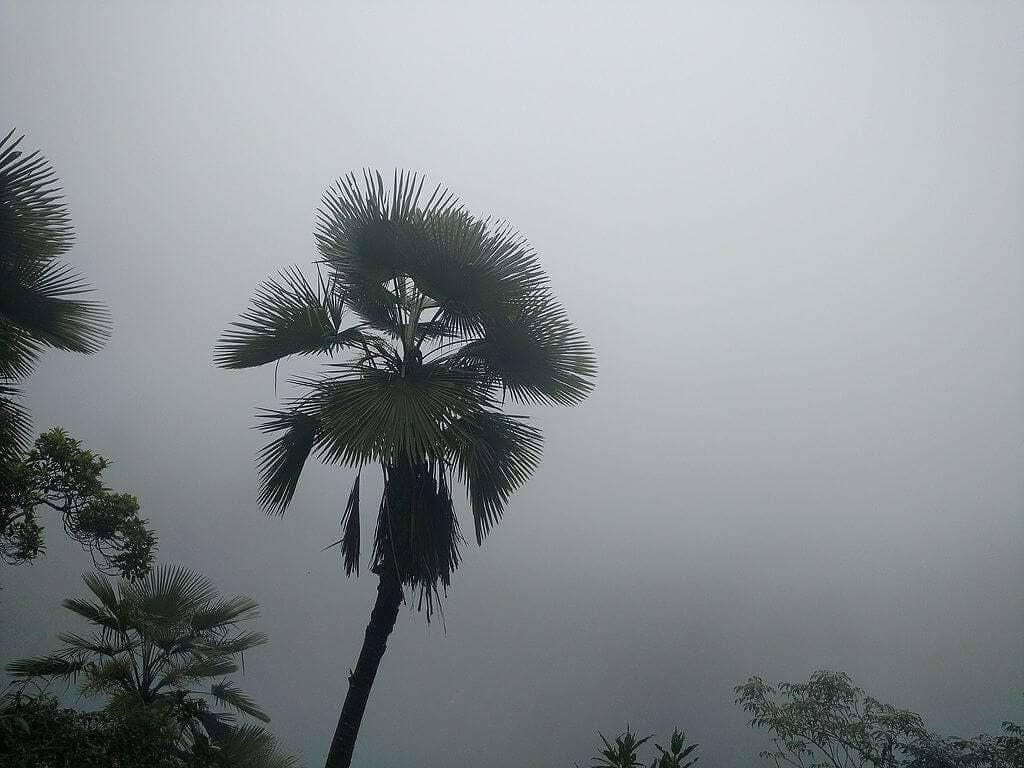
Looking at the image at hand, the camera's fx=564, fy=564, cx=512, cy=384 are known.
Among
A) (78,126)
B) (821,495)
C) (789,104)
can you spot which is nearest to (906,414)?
(821,495)

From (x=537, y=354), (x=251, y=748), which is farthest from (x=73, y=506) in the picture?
(x=537, y=354)

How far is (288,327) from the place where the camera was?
332 cm

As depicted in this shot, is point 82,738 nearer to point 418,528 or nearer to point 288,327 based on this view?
point 418,528

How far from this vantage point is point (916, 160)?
11.0 metres

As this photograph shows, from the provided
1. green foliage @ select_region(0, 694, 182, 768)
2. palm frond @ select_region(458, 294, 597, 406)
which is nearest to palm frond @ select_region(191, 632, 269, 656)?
green foliage @ select_region(0, 694, 182, 768)

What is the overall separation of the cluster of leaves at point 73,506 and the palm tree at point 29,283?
48cm

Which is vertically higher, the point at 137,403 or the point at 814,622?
the point at 137,403

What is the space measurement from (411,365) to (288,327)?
0.75m

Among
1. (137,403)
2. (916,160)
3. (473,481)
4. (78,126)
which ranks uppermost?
(916,160)

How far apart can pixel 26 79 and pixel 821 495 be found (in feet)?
42.7

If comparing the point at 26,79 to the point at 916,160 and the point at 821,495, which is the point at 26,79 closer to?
the point at 821,495

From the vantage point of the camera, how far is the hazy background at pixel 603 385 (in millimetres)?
7824

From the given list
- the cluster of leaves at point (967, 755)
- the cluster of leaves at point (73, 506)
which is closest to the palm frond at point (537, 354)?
the cluster of leaves at point (73, 506)

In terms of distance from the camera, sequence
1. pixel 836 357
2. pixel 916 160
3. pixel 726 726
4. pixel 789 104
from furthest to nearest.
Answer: pixel 789 104 < pixel 916 160 < pixel 836 357 < pixel 726 726
